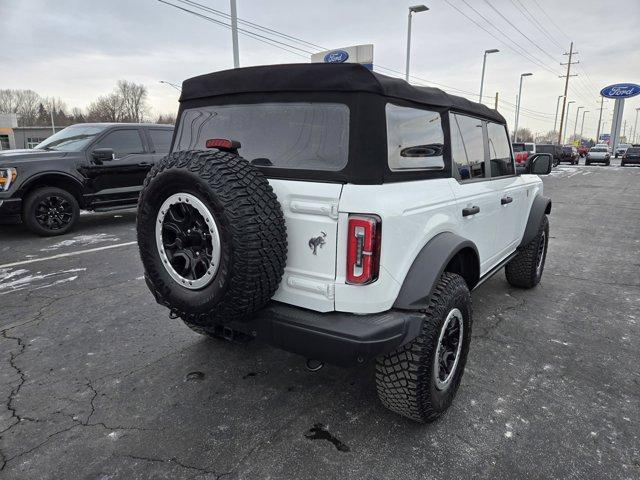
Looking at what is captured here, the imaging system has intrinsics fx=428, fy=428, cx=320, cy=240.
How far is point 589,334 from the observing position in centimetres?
368

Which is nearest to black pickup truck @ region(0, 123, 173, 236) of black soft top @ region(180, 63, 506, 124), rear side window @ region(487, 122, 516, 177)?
black soft top @ region(180, 63, 506, 124)

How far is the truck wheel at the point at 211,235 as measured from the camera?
198 cm

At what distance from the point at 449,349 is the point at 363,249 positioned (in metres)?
1.01

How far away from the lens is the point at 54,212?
7.09 metres

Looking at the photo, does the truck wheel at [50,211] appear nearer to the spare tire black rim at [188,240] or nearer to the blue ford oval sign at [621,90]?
the spare tire black rim at [188,240]

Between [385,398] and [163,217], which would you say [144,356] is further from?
[385,398]

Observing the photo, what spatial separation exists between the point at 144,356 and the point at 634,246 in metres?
7.58

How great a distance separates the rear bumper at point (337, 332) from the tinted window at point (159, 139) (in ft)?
23.2

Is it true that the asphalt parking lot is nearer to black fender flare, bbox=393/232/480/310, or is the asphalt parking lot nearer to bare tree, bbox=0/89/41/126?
black fender flare, bbox=393/232/480/310

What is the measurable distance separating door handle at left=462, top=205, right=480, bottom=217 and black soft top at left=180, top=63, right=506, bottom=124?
2.24 ft

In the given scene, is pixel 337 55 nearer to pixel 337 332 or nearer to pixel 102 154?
pixel 102 154

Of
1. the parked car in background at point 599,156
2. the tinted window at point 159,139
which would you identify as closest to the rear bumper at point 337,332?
the tinted window at point 159,139

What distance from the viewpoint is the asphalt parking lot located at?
2160mm

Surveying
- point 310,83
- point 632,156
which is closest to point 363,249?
point 310,83
